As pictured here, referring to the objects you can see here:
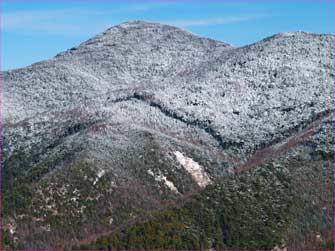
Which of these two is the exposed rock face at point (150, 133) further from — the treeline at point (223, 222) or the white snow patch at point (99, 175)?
the treeline at point (223, 222)

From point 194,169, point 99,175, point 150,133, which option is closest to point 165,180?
point 194,169

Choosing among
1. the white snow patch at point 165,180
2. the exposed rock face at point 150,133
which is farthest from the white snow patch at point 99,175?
the white snow patch at point 165,180

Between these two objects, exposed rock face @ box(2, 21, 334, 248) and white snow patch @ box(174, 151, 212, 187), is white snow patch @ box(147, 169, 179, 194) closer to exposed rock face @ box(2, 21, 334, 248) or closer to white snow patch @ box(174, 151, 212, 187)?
exposed rock face @ box(2, 21, 334, 248)

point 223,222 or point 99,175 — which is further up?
point 99,175

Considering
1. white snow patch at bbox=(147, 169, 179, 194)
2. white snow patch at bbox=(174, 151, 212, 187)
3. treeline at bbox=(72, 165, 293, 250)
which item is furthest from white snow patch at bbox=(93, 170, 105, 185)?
treeline at bbox=(72, 165, 293, 250)

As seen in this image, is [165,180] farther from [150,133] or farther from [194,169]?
[150,133]

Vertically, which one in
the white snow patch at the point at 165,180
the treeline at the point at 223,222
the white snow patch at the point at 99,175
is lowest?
the treeline at the point at 223,222

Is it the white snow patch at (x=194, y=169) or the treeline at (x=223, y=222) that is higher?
the white snow patch at (x=194, y=169)
